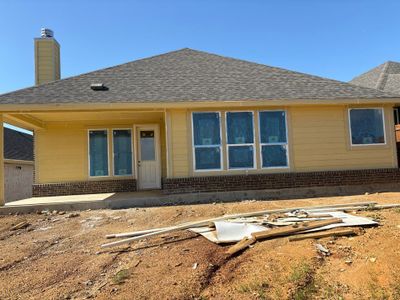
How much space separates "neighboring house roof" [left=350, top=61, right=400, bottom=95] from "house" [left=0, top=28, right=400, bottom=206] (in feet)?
18.2

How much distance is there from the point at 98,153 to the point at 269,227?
8.10m

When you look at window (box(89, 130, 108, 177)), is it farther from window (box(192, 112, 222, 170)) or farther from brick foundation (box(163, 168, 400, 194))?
window (box(192, 112, 222, 170))

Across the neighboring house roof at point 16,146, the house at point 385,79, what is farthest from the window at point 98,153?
the house at point 385,79

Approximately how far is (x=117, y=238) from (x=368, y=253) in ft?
14.0

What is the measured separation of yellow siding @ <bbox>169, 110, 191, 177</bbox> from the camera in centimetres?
980

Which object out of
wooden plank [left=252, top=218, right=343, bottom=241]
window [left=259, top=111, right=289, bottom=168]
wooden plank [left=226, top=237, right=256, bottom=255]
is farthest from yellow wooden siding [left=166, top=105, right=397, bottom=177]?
wooden plank [left=226, top=237, right=256, bottom=255]

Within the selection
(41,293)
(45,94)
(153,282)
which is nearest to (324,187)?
(153,282)

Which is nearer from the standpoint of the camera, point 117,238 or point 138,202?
point 117,238

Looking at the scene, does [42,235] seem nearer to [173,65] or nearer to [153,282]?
[153,282]

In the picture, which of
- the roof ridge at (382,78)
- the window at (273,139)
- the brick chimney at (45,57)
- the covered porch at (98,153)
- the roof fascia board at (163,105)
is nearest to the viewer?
the roof fascia board at (163,105)

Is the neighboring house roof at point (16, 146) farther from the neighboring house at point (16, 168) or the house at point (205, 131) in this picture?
the house at point (205, 131)

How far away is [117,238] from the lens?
5965 millimetres

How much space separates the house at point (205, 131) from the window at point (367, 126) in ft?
0.11

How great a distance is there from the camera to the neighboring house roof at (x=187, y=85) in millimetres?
9867
